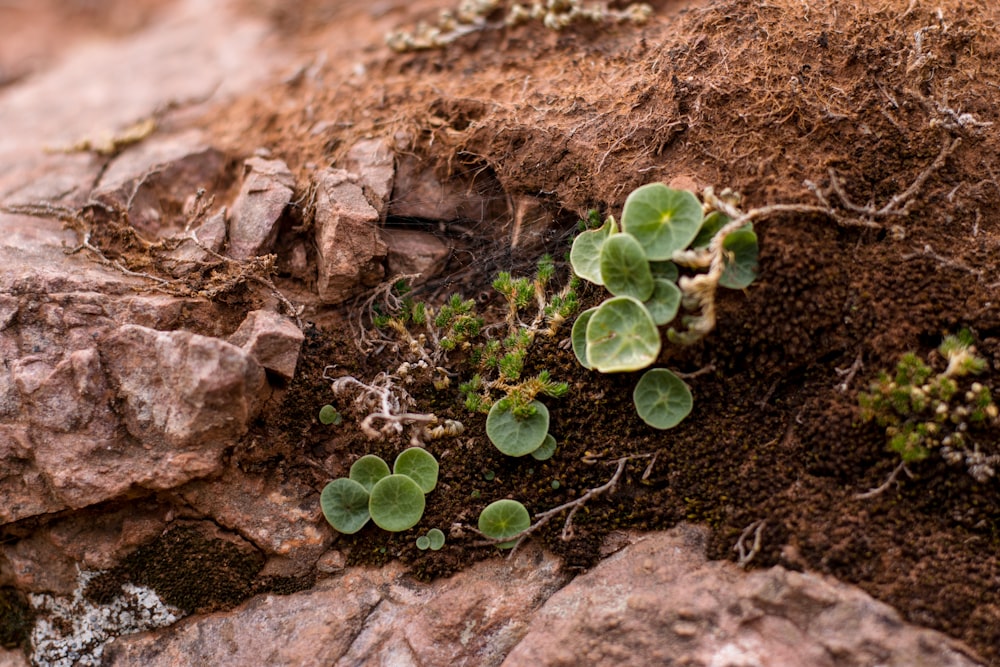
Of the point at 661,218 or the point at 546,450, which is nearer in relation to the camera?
the point at 661,218

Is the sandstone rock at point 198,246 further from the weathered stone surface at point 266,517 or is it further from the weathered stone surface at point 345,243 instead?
the weathered stone surface at point 266,517

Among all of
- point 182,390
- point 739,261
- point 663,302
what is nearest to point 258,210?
point 182,390

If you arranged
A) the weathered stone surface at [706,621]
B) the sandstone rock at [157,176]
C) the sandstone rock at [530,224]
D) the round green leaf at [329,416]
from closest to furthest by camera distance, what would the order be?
1. the weathered stone surface at [706,621]
2. the round green leaf at [329,416]
3. the sandstone rock at [530,224]
4. the sandstone rock at [157,176]

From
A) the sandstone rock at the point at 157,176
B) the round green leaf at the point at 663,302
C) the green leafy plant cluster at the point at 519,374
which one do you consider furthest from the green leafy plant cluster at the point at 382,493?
the sandstone rock at the point at 157,176

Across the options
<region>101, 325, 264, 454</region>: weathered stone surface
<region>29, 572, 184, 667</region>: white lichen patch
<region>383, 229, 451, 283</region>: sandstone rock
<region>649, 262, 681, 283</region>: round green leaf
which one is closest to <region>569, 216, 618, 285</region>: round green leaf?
<region>649, 262, 681, 283</region>: round green leaf

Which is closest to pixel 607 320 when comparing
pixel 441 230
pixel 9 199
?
pixel 441 230

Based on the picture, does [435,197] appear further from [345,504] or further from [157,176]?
[157,176]

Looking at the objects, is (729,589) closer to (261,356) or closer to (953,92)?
(261,356)
